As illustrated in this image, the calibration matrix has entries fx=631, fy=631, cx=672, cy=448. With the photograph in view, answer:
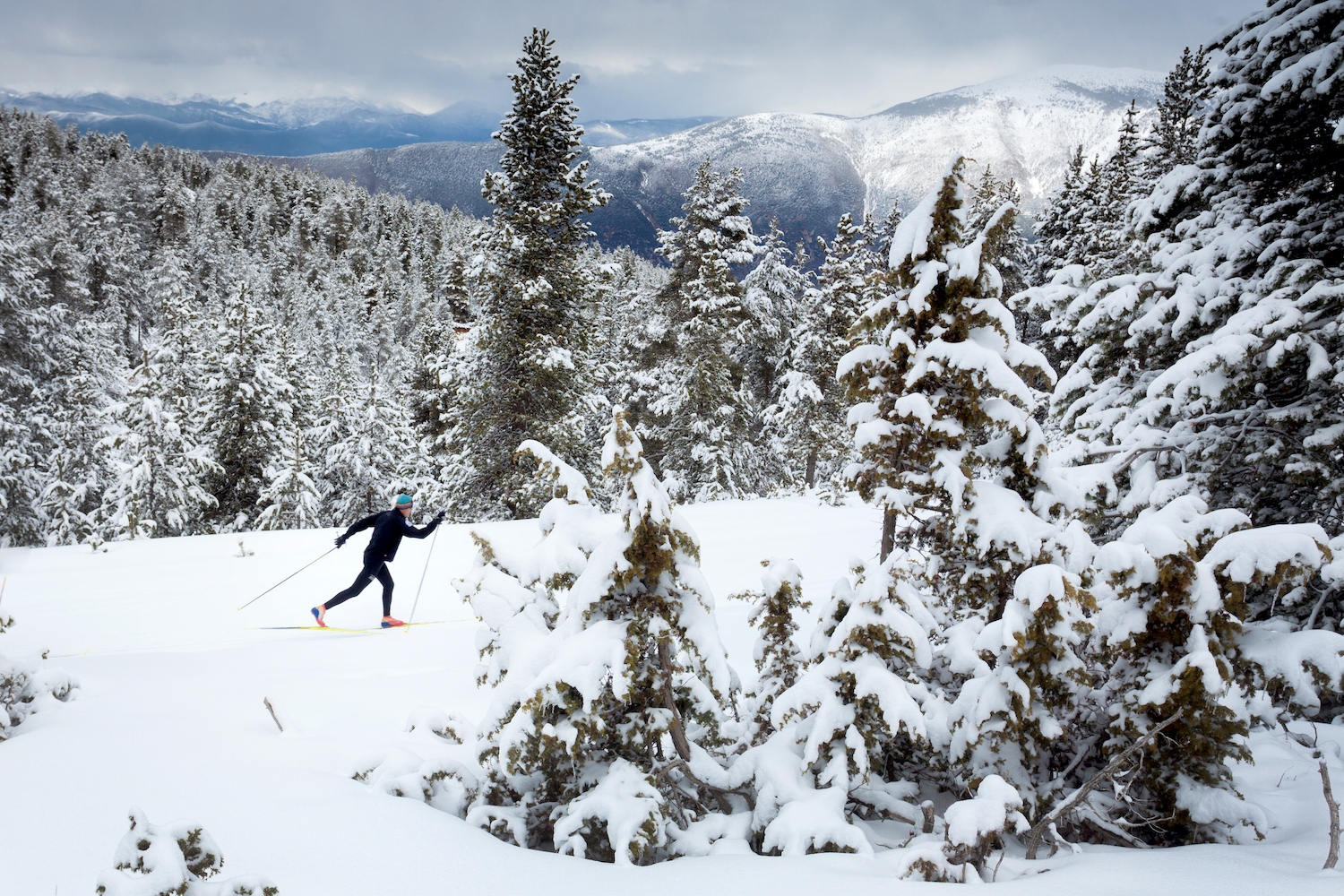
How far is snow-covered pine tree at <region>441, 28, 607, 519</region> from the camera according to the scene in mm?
17062

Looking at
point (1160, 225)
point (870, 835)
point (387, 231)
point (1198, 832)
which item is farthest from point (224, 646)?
point (387, 231)

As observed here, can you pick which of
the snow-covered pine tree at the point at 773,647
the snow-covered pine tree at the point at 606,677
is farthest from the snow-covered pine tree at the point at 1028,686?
the snow-covered pine tree at the point at 606,677

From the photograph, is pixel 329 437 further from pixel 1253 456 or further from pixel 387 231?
pixel 387 231

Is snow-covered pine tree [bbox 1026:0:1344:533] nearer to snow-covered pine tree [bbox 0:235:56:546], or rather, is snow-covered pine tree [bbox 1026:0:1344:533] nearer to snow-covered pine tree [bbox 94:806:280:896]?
snow-covered pine tree [bbox 94:806:280:896]

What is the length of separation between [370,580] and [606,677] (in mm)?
6429

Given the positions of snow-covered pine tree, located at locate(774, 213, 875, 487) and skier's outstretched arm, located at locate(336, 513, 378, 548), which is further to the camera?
snow-covered pine tree, located at locate(774, 213, 875, 487)

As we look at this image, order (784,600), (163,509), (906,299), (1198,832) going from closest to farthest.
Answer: (1198,832)
(784,600)
(906,299)
(163,509)

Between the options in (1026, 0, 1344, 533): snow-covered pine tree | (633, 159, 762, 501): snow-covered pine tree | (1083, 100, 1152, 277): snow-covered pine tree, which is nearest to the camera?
(1026, 0, 1344, 533): snow-covered pine tree

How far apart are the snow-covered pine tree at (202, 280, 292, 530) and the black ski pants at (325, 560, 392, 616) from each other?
17.7 meters

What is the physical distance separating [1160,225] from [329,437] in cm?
3381

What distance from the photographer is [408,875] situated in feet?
9.87

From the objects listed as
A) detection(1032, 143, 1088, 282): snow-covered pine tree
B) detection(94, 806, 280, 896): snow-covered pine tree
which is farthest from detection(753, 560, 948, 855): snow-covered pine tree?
detection(1032, 143, 1088, 282): snow-covered pine tree

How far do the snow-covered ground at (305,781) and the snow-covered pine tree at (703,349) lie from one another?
15.0 metres

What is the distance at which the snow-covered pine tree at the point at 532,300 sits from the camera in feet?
56.0
